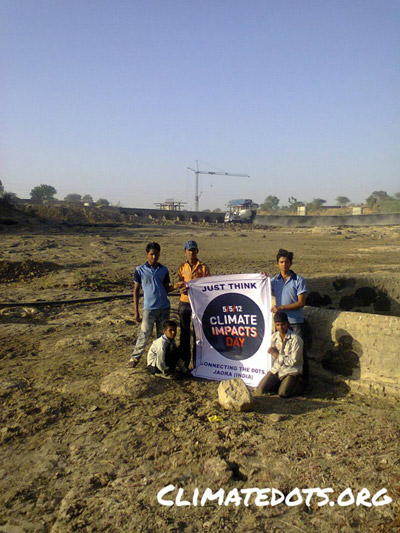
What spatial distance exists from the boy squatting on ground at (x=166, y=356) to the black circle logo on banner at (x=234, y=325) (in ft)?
1.52

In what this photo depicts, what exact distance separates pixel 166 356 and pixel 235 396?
1.13 m

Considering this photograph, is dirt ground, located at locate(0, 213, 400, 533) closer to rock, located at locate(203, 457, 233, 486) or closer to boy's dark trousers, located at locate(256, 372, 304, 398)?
rock, located at locate(203, 457, 233, 486)

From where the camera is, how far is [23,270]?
1216cm

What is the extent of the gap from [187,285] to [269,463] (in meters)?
2.49

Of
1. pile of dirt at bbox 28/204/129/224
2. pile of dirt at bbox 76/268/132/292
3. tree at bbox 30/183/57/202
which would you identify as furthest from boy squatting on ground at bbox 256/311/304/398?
tree at bbox 30/183/57/202

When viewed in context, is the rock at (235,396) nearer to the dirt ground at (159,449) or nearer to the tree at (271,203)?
the dirt ground at (159,449)

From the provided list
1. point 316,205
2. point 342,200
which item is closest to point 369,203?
point 316,205

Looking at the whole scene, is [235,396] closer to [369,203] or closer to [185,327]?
[185,327]

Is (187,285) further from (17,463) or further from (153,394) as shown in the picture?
(17,463)

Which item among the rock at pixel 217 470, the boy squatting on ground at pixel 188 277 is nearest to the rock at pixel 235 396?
the rock at pixel 217 470

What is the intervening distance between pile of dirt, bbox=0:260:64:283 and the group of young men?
292 inches

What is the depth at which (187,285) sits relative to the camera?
5.30 metres

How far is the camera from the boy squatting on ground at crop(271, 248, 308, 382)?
469 cm

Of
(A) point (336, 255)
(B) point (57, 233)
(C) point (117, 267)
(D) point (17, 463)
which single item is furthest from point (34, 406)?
(B) point (57, 233)
